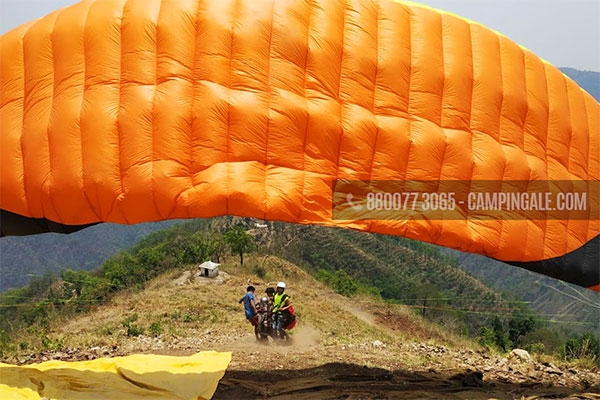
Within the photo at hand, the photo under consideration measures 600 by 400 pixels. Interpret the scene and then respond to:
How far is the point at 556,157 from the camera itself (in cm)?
611

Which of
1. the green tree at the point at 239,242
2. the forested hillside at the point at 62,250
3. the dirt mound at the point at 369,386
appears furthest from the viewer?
the forested hillside at the point at 62,250

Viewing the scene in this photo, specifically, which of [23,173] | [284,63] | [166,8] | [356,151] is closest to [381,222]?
[356,151]

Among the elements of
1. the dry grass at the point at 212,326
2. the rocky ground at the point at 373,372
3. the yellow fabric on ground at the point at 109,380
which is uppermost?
the yellow fabric on ground at the point at 109,380

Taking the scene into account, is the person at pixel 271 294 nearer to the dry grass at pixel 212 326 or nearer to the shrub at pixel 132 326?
the dry grass at pixel 212 326

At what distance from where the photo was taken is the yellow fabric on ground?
5945 mm

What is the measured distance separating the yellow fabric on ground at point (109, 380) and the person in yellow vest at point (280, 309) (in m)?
1.91

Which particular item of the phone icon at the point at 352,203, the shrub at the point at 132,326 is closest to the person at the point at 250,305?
the shrub at the point at 132,326

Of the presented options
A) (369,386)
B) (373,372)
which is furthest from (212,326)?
(369,386)

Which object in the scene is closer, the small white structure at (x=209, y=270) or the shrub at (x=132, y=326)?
the shrub at (x=132, y=326)

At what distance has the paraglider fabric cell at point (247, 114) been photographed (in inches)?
202

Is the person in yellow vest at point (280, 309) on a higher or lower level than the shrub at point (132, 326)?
higher

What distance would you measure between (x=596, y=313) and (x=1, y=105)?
2918 inches

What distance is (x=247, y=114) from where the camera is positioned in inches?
203

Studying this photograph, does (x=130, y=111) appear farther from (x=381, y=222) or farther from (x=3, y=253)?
(x=3, y=253)
